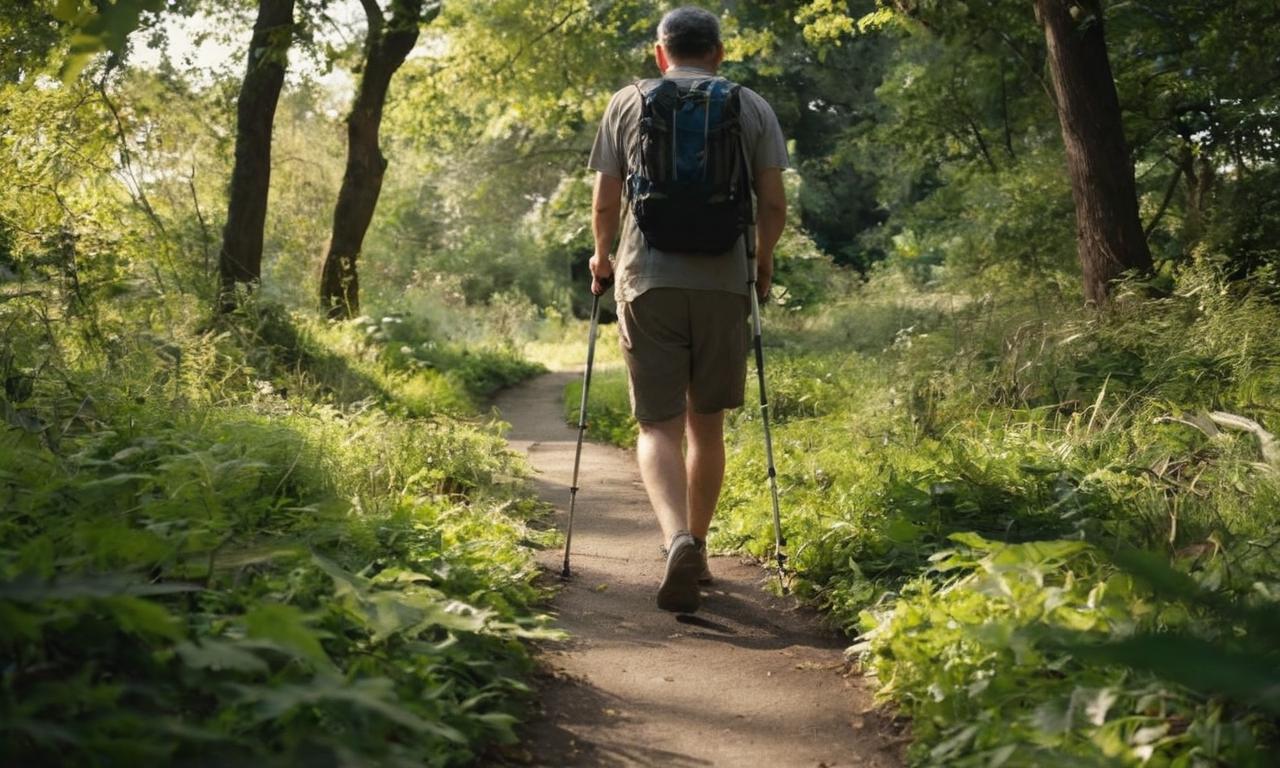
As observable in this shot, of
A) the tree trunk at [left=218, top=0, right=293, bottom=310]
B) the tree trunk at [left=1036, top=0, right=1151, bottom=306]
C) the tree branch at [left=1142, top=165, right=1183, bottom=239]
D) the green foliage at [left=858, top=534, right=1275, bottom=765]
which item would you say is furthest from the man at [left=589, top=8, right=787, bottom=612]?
the tree trunk at [left=218, top=0, right=293, bottom=310]

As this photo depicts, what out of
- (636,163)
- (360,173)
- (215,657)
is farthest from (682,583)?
(360,173)

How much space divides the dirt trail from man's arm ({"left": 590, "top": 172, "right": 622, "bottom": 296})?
1.43 metres

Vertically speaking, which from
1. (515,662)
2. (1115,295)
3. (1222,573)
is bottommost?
(515,662)

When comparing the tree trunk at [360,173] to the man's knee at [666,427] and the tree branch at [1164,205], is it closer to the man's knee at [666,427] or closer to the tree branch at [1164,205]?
the tree branch at [1164,205]

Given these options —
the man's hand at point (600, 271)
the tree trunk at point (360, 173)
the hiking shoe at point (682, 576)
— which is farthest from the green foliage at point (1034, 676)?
the tree trunk at point (360, 173)

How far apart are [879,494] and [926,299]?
10183 millimetres

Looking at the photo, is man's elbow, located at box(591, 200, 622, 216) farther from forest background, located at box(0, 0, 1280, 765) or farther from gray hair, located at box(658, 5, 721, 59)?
forest background, located at box(0, 0, 1280, 765)

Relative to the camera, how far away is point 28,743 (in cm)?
220

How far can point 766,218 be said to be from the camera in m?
5.32

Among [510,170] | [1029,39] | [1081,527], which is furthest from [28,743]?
[510,170]

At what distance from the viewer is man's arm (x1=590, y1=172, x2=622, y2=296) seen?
5.30 metres

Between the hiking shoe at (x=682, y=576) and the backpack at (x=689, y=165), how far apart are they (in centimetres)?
118

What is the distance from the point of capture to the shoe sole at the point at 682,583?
4863mm

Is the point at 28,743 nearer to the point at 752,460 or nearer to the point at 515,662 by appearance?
the point at 515,662
